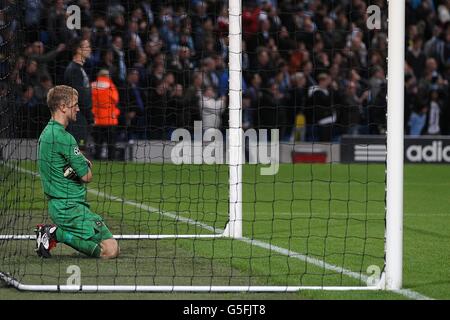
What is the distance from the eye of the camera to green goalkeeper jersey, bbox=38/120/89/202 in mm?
10109

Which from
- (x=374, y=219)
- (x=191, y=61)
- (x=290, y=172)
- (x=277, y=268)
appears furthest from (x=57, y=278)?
(x=191, y=61)

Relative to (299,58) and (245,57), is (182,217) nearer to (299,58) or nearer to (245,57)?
(245,57)

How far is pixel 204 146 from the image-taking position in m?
21.1

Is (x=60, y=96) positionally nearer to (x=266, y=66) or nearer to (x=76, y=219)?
(x=76, y=219)

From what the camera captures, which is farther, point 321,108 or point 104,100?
point 321,108

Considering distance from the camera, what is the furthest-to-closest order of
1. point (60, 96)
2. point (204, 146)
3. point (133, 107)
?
point (133, 107), point (204, 146), point (60, 96)

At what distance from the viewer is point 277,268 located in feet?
32.4

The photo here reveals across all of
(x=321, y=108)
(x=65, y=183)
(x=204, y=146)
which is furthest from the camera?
(x=321, y=108)

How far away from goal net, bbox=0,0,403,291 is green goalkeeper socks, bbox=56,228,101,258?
119mm

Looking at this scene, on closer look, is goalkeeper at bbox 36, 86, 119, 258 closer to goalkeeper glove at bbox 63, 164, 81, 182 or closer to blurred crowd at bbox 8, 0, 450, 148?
goalkeeper glove at bbox 63, 164, 81, 182

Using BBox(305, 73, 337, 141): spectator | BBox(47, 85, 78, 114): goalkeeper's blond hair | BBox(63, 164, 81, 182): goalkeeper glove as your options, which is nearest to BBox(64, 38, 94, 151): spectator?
BBox(47, 85, 78, 114): goalkeeper's blond hair

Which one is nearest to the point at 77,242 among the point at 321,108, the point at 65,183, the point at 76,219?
the point at 76,219

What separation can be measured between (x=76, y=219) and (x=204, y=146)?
11.1 metres

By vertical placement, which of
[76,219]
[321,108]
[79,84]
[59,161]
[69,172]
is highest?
[79,84]
